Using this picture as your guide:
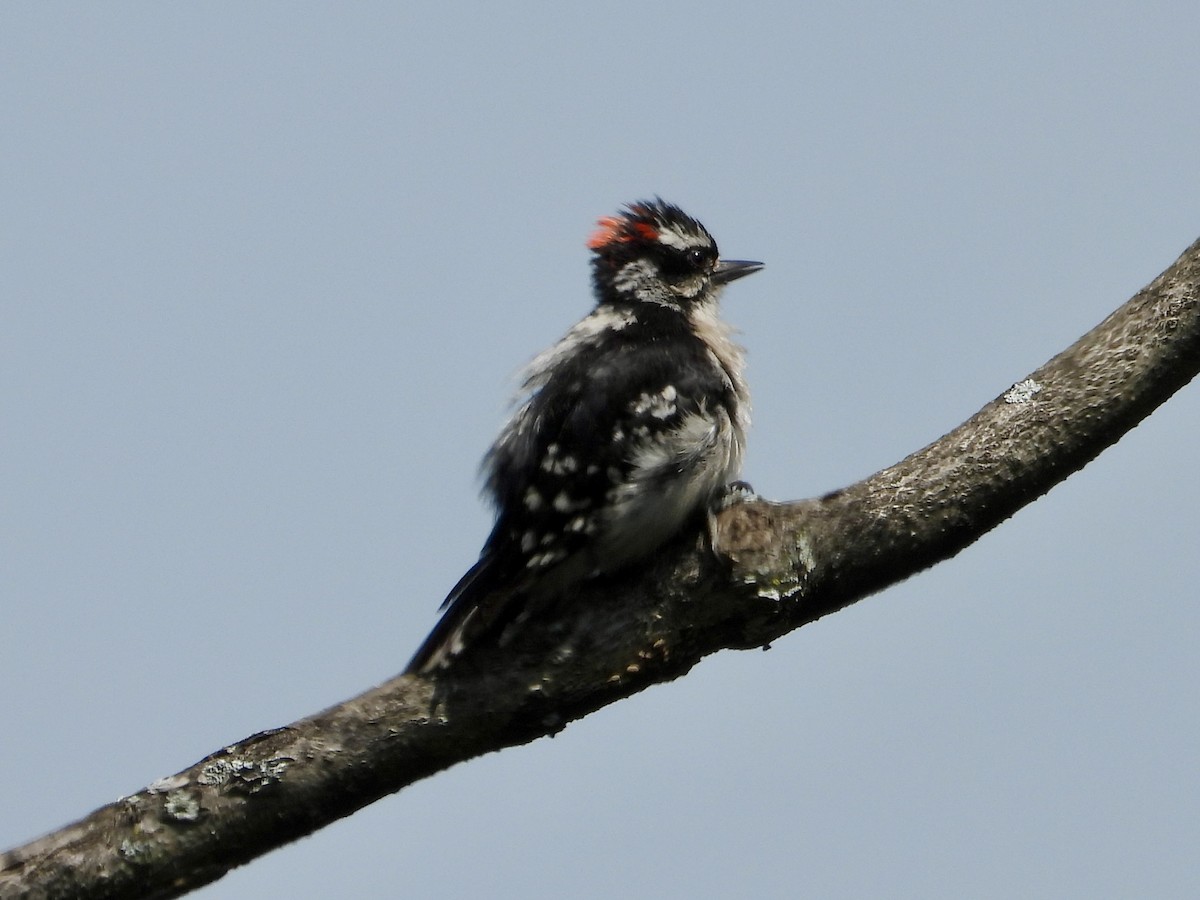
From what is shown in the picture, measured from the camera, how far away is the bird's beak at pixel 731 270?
6328 millimetres

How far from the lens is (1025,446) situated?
3.81m

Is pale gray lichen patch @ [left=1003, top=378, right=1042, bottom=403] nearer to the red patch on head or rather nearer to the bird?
the bird

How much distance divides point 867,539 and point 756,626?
400 millimetres

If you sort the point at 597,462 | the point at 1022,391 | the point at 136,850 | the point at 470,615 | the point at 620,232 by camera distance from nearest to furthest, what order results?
1. the point at 136,850
2. the point at 1022,391
3. the point at 470,615
4. the point at 597,462
5. the point at 620,232

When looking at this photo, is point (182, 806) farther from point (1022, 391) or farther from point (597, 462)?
point (1022, 391)

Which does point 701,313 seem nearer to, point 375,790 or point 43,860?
point 375,790

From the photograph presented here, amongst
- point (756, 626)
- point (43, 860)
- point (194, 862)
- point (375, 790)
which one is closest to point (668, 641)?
point (756, 626)

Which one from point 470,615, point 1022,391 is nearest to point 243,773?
point 470,615

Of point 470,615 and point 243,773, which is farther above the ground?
point 470,615

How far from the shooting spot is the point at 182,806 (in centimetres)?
351

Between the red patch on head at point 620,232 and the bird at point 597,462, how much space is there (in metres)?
0.62

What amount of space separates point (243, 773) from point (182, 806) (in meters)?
0.17

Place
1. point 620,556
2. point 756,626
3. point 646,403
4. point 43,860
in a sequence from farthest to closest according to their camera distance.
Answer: point 646,403 → point 620,556 → point 756,626 → point 43,860

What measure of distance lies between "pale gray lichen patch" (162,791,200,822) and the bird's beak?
11.8 feet
